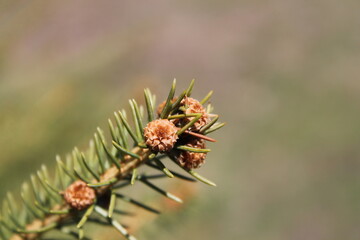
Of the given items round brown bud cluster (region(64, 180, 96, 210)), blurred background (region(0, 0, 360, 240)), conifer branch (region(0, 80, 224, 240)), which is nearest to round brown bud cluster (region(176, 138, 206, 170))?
conifer branch (region(0, 80, 224, 240))

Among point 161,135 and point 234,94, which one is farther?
point 234,94

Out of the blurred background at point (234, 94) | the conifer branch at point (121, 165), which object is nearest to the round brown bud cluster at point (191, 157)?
the conifer branch at point (121, 165)

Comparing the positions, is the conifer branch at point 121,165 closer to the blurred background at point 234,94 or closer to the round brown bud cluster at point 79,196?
the round brown bud cluster at point 79,196

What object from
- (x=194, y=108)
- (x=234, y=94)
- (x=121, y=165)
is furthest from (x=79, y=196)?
(x=234, y=94)

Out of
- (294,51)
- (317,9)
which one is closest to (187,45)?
(294,51)

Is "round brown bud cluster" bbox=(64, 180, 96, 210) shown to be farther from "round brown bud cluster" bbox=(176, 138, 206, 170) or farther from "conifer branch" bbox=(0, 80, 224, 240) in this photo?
"round brown bud cluster" bbox=(176, 138, 206, 170)

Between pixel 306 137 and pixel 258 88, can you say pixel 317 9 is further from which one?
pixel 306 137

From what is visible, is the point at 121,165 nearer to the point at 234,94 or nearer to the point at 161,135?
the point at 161,135
